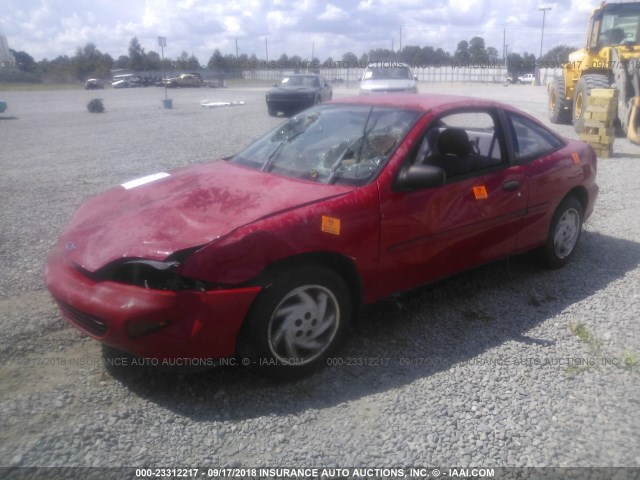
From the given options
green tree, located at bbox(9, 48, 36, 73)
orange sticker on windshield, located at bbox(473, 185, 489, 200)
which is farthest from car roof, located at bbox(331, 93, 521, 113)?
green tree, located at bbox(9, 48, 36, 73)

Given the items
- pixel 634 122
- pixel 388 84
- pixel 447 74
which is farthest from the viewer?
pixel 447 74

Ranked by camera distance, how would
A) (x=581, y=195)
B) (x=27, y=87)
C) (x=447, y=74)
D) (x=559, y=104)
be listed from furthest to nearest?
(x=447, y=74) < (x=27, y=87) < (x=559, y=104) < (x=581, y=195)

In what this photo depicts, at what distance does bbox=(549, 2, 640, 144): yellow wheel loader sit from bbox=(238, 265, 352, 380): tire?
402 inches

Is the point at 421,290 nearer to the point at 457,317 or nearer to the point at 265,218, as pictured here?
the point at 457,317

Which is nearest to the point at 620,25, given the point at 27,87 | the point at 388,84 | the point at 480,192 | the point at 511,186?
the point at 388,84

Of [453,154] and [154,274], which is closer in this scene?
[154,274]

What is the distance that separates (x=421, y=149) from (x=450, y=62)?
184 feet

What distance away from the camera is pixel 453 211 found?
361 cm

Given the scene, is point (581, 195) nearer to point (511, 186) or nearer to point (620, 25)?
point (511, 186)

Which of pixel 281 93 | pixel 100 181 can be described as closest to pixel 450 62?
→ pixel 281 93

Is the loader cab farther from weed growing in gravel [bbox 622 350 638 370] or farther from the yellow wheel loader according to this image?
weed growing in gravel [bbox 622 350 638 370]

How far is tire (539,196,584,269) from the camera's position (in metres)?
4.55

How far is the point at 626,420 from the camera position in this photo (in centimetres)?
269

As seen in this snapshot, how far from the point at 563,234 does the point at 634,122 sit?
7.93 meters
